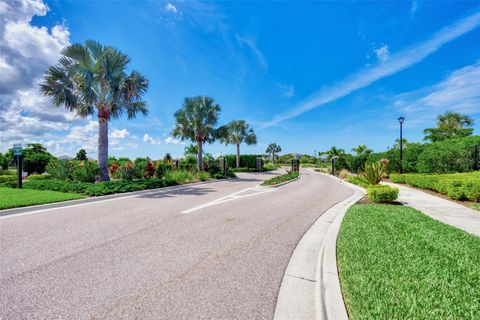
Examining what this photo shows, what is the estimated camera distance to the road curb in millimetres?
2274

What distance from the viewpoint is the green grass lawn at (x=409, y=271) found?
2.16 metres

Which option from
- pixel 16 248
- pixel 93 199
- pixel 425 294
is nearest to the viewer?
pixel 425 294

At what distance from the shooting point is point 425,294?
7.83 ft

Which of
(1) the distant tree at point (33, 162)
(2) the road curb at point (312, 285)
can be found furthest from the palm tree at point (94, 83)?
(2) the road curb at point (312, 285)

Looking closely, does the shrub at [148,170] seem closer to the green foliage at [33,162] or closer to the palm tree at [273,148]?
the green foliage at [33,162]

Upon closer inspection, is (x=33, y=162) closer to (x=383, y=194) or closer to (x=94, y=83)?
(x=94, y=83)

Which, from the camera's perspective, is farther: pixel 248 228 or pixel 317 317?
pixel 248 228

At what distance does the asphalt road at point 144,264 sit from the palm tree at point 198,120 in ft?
51.2

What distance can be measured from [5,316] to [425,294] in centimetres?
452

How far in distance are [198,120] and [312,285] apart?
19.7 m

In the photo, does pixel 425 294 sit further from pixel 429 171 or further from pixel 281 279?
pixel 429 171

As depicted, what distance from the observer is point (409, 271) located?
2.89 metres

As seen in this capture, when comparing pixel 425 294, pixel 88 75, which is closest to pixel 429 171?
pixel 425 294

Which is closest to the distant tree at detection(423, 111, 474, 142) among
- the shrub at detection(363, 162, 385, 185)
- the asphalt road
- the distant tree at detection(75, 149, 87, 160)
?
the shrub at detection(363, 162, 385, 185)
